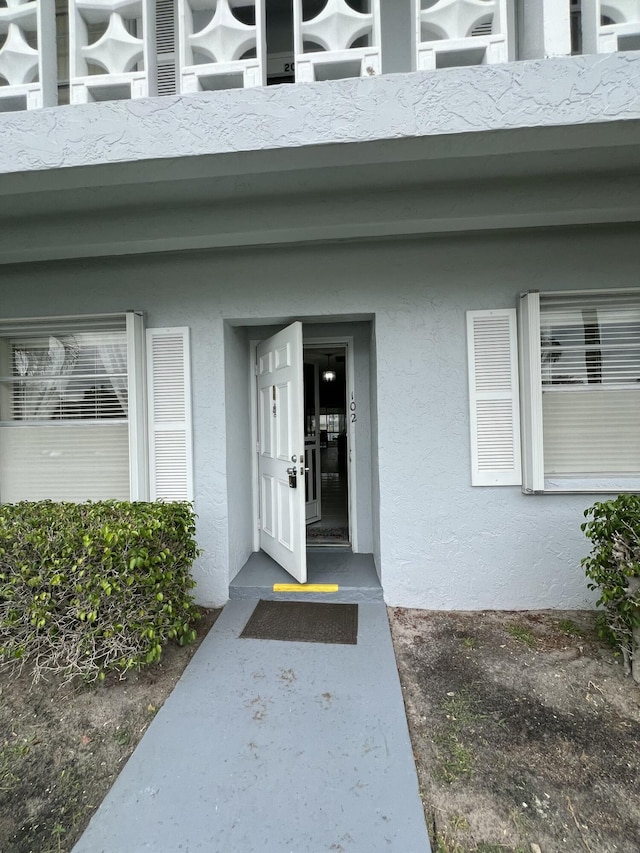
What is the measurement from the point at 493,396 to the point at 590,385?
2.41 ft

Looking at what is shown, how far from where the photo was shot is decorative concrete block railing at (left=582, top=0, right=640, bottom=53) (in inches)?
74.0

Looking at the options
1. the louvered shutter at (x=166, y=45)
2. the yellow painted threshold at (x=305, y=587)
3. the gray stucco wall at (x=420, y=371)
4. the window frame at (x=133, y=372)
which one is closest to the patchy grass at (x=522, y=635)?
the gray stucco wall at (x=420, y=371)

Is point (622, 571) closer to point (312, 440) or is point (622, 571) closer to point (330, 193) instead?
point (330, 193)

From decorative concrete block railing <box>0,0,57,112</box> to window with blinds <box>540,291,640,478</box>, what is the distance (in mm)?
3437

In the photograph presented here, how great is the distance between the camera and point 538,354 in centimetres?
265

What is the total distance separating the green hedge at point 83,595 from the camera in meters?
1.98

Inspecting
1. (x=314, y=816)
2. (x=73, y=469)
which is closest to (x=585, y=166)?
(x=314, y=816)

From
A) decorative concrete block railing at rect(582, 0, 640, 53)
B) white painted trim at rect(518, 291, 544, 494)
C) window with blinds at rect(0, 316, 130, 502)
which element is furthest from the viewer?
window with blinds at rect(0, 316, 130, 502)

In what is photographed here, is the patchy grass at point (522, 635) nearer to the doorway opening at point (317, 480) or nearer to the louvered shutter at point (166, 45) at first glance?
the doorway opening at point (317, 480)

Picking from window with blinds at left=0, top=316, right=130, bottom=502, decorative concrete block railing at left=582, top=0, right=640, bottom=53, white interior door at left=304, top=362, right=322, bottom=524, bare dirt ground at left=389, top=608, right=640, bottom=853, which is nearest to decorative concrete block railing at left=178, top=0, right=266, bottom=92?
decorative concrete block railing at left=582, top=0, right=640, bottom=53

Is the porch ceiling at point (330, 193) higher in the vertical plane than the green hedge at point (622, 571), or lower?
higher

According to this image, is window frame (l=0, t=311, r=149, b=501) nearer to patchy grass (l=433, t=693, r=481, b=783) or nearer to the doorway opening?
the doorway opening

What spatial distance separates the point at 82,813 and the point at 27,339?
3.20 meters

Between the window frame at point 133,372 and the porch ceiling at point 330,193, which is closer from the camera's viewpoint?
the porch ceiling at point 330,193
